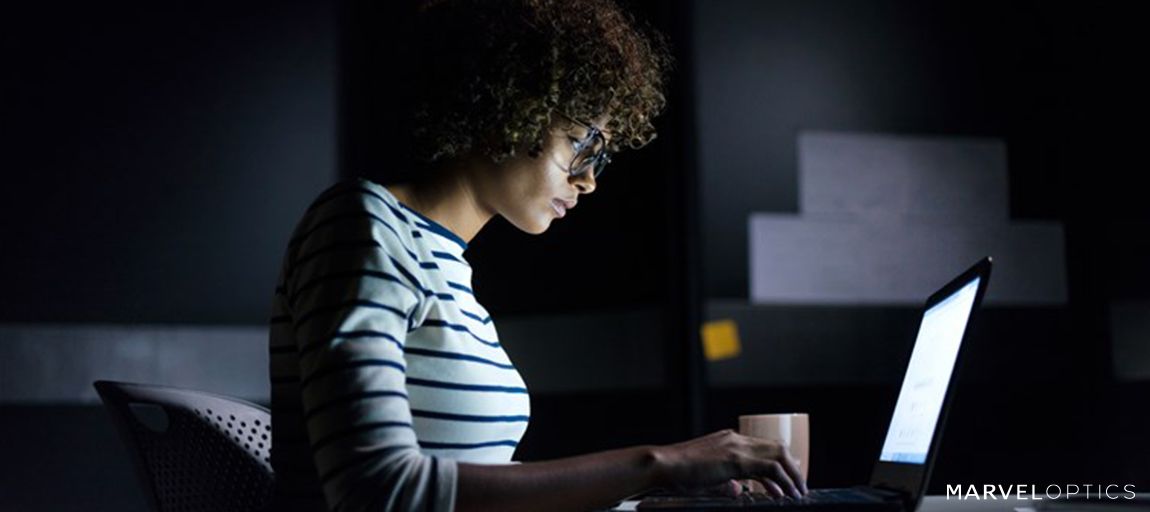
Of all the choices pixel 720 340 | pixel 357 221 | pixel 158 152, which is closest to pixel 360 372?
pixel 357 221

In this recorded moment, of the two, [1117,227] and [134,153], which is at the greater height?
[134,153]

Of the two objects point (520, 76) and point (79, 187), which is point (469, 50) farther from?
point (79, 187)

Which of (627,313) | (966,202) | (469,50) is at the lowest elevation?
(627,313)

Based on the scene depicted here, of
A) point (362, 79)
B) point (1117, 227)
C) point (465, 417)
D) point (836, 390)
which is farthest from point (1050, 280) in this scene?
point (465, 417)

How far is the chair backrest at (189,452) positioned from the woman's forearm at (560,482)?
1.62 ft

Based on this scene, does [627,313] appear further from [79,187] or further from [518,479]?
[518,479]

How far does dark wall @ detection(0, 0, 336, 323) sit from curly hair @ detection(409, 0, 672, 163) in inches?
89.8

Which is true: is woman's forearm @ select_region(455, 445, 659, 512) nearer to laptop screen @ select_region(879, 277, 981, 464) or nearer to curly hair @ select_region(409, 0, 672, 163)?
laptop screen @ select_region(879, 277, 981, 464)

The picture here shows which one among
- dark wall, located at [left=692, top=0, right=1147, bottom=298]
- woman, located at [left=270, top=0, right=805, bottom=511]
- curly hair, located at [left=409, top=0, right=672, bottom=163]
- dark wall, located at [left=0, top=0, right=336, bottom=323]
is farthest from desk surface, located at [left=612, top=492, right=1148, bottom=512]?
dark wall, located at [left=0, top=0, right=336, bottom=323]

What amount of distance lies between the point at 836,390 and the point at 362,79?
165cm

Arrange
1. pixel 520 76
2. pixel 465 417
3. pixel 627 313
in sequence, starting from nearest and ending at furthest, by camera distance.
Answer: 1. pixel 465 417
2. pixel 520 76
3. pixel 627 313

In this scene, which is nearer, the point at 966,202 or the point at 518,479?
the point at 518,479

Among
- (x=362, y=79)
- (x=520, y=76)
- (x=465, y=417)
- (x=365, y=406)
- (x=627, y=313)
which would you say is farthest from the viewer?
(x=362, y=79)

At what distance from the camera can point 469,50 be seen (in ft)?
4.74
